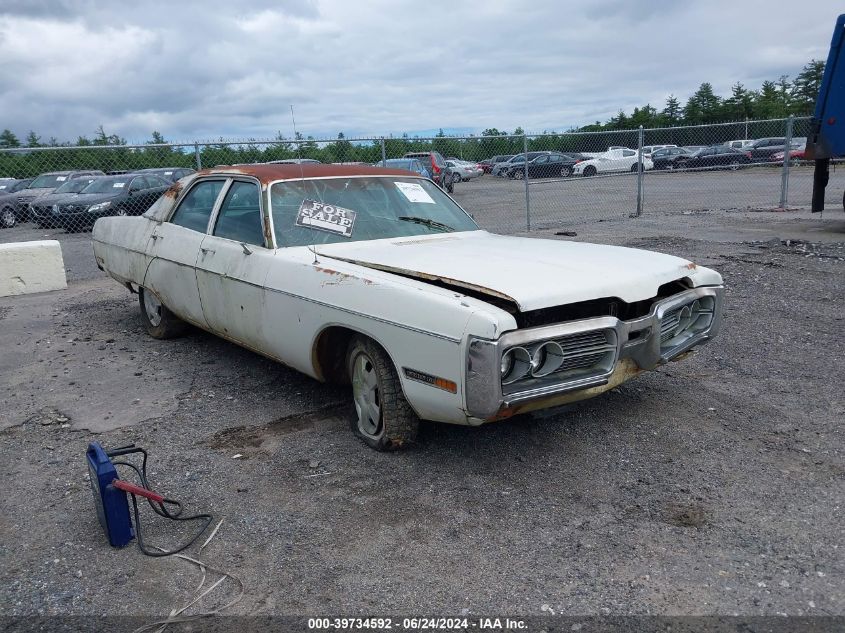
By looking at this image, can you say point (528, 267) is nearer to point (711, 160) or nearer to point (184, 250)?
point (184, 250)

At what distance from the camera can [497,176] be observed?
62.7 ft

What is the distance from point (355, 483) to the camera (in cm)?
367

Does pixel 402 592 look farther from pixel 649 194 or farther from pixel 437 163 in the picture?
pixel 649 194

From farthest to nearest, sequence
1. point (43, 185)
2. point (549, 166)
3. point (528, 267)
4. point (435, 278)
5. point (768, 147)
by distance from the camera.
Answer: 1. point (768, 147)
2. point (43, 185)
3. point (549, 166)
4. point (528, 267)
5. point (435, 278)

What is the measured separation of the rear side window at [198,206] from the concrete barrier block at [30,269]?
4.46 meters

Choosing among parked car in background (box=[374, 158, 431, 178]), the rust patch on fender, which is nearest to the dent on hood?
the rust patch on fender

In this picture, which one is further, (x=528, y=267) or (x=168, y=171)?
(x=168, y=171)

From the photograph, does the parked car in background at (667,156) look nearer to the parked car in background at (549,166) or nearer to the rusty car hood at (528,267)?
the parked car in background at (549,166)

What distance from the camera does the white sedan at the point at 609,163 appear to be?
60.0 ft

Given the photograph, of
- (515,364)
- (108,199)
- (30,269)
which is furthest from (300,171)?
→ (108,199)

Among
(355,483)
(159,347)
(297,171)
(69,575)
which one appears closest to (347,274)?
(355,483)

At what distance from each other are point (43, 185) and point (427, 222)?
60.5ft

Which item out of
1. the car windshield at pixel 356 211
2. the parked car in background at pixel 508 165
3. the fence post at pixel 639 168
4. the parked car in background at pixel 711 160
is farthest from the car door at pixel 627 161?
the car windshield at pixel 356 211

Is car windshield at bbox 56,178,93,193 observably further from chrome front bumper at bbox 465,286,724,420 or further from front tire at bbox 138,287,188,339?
chrome front bumper at bbox 465,286,724,420
